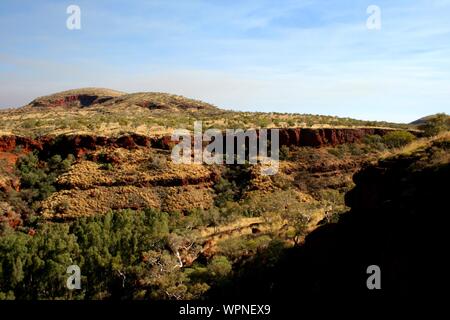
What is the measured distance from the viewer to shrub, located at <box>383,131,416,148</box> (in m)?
51.8

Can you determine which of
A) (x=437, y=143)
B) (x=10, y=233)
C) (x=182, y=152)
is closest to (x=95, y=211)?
(x=10, y=233)

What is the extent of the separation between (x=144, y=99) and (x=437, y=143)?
90.4m

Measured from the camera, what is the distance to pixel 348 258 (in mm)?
18578
